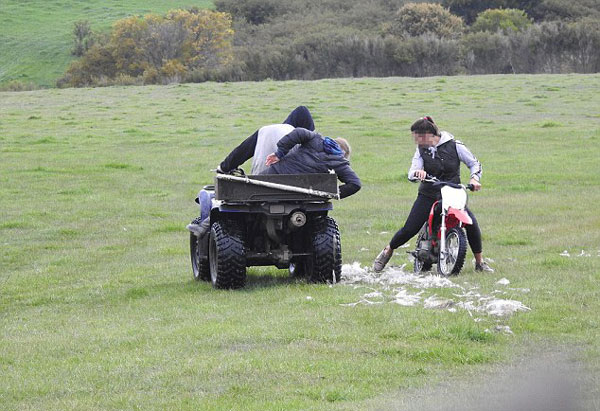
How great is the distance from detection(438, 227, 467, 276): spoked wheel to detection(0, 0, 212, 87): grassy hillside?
66246mm

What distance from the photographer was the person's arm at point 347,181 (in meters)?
11.9

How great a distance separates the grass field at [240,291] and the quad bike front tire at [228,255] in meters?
0.21

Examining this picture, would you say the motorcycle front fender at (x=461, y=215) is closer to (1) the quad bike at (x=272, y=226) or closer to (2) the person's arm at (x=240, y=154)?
(1) the quad bike at (x=272, y=226)

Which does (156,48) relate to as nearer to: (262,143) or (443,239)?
(262,143)

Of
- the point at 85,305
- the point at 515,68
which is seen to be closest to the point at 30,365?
the point at 85,305

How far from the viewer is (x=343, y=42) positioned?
62.1 metres

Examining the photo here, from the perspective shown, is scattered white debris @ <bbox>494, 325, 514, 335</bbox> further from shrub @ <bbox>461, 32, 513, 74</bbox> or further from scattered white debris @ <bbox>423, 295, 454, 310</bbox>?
shrub @ <bbox>461, 32, 513, 74</bbox>

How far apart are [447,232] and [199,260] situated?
2.87 metres

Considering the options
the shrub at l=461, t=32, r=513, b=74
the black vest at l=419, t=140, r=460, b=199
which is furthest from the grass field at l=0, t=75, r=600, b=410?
the shrub at l=461, t=32, r=513, b=74

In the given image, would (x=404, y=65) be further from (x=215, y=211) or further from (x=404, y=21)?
(x=215, y=211)

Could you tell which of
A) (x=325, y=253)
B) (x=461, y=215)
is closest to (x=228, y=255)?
(x=325, y=253)

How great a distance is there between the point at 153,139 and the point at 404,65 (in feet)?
93.4

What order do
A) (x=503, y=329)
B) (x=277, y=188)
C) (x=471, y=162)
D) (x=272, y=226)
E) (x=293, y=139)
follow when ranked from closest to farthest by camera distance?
(x=503, y=329), (x=277, y=188), (x=293, y=139), (x=272, y=226), (x=471, y=162)

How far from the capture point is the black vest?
483 inches
